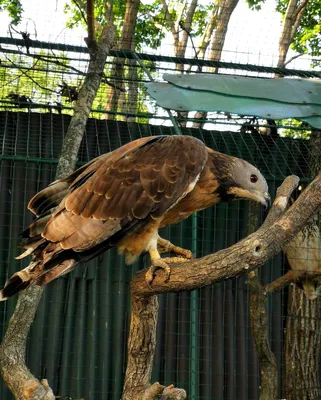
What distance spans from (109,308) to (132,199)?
2736mm

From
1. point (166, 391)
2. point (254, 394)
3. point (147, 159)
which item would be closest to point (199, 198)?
point (147, 159)

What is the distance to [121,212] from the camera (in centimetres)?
392

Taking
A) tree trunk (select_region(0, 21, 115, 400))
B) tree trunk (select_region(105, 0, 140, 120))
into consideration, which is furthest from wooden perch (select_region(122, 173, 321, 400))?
tree trunk (select_region(105, 0, 140, 120))

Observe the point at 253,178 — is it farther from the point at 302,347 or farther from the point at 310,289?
the point at 302,347

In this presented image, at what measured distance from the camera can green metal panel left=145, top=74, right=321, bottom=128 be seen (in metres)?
6.16

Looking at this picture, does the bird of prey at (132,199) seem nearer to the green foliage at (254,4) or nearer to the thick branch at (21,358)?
the thick branch at (21,358)

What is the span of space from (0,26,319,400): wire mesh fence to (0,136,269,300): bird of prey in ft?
5.62

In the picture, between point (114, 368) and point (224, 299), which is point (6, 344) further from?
point (224, 299)

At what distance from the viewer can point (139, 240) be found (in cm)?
410

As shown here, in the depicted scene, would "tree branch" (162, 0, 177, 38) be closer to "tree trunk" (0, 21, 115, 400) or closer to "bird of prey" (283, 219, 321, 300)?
"tree trunk" (0, 21, 115, 400)

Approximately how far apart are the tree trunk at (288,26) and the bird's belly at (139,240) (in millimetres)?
5319

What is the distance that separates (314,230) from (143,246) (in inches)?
117

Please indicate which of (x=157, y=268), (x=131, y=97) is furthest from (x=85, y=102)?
(x=157, y=268)

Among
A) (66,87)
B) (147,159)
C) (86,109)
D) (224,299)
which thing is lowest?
(224,299)
